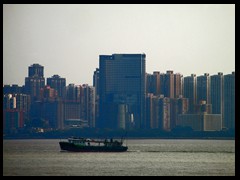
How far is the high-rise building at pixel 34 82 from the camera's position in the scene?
17500cm

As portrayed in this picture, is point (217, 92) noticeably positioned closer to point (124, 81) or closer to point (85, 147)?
point (124, 81)

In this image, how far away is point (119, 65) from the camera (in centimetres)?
17562

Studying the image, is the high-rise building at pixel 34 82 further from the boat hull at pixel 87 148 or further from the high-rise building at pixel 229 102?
the boat hull at pixel 87 148

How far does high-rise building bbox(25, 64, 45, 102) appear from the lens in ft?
574

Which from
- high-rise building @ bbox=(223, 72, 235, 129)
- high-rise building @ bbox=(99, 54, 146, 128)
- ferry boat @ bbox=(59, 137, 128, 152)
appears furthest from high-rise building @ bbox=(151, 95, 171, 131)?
ferry boat @ bbox=(59, 137, 128, 152)

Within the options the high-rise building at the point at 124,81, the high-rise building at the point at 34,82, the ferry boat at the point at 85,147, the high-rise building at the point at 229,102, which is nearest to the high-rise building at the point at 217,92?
the high-rise building at the point at 229,102

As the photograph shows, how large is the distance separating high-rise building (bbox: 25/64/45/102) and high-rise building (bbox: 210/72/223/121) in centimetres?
3577

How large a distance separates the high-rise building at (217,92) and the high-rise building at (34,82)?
35771 millimetres

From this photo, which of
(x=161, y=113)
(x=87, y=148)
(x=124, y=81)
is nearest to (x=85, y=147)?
(x=87, y=148)

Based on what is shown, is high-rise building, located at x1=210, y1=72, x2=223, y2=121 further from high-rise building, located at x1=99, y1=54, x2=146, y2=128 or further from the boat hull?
the boat hull
